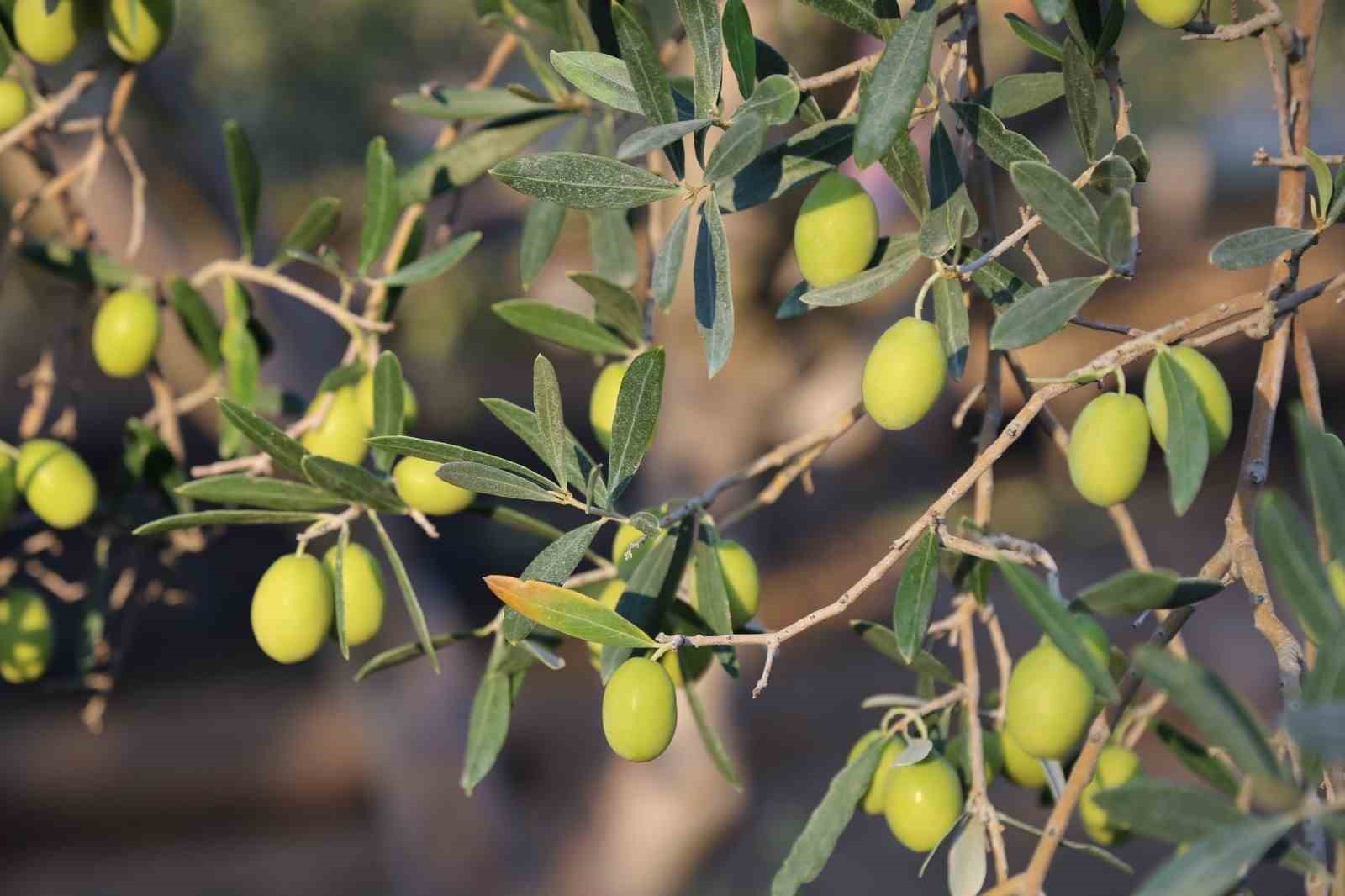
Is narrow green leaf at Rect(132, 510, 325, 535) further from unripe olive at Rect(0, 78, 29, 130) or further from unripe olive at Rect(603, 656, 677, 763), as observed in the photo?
unripe olive at Rect(0, 78, 29, 130)

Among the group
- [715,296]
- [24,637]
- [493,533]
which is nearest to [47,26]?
[24,637]

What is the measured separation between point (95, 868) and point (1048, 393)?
4228mm

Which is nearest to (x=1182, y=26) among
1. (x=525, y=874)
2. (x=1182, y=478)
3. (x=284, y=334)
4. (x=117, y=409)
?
(x=1182, y=478)

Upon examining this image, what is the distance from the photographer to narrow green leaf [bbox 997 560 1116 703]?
1.84 feet

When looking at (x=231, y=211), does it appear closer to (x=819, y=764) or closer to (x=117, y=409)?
(x=819, y=764)

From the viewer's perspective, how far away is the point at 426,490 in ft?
2.87

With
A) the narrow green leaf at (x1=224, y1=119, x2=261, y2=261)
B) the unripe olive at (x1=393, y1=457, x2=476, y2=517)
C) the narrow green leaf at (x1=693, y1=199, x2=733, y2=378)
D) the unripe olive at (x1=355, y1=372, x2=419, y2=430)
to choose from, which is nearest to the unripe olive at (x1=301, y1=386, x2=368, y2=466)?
the unripe olive at (x1=355, y1=372, x2=419, y2=430)

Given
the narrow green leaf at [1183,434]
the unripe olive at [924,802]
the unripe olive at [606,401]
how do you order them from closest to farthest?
the narrow green leaf at [1183,434] → the unripe olive at [924,802] → the unripe olive at [606,401]

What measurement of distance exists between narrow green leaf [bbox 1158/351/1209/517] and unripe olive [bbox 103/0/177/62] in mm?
927

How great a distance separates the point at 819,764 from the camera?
14.8ft

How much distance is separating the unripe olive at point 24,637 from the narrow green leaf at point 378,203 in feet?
1.65

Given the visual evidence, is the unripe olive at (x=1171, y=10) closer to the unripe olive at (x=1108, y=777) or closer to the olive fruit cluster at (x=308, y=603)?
the unripe olive at (x=1108, y=777)

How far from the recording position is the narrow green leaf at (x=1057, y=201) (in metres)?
0.65

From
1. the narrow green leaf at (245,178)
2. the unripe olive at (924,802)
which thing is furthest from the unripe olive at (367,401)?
the unripe olive at (924,802)
